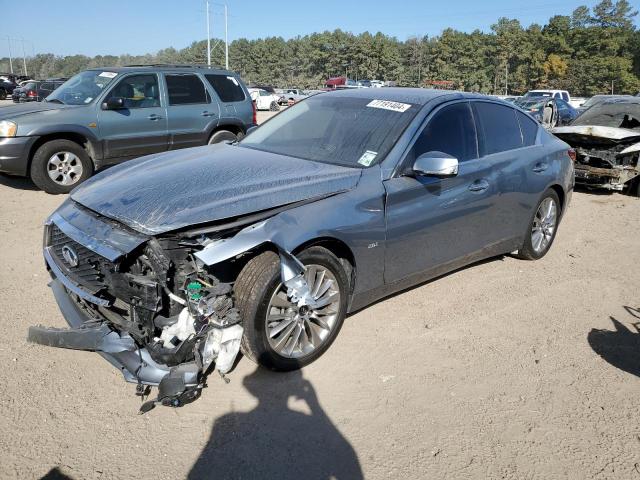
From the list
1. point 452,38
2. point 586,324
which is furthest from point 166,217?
point 452,38

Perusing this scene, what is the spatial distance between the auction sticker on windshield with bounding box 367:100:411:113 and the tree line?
44.6 m

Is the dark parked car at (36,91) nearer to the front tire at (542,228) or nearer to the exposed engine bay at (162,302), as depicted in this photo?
the front tire at (542,228)

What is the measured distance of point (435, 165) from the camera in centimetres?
364

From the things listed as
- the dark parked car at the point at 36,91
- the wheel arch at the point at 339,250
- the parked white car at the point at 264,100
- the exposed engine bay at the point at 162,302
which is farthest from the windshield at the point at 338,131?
the parked white car at the point at 264,100

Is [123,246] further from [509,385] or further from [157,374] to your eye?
[509,385]

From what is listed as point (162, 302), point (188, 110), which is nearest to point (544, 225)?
point (162, 302)

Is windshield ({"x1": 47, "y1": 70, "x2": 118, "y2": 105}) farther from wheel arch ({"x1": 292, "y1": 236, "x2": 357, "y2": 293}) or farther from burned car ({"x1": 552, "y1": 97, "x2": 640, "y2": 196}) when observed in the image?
burned car ({"x1": 552, "y1": 97, "x2": 640, "y2": 196})

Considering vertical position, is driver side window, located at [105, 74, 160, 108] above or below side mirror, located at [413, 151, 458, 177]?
above

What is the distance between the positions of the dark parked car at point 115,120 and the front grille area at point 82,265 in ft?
15.9

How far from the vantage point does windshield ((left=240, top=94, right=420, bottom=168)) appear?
3910 mm

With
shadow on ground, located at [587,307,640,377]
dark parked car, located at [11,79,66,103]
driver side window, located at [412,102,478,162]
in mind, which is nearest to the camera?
shadow on ground, located at [587,307,640,377]

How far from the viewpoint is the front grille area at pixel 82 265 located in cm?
298

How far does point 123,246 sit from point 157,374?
71 cm

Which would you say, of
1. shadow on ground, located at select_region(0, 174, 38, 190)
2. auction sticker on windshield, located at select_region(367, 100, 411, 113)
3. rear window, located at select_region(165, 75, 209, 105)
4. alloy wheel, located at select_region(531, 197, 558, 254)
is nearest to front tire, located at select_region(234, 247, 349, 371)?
auction sticker on windshield, located at select_region(367, 100, 411, 113)
